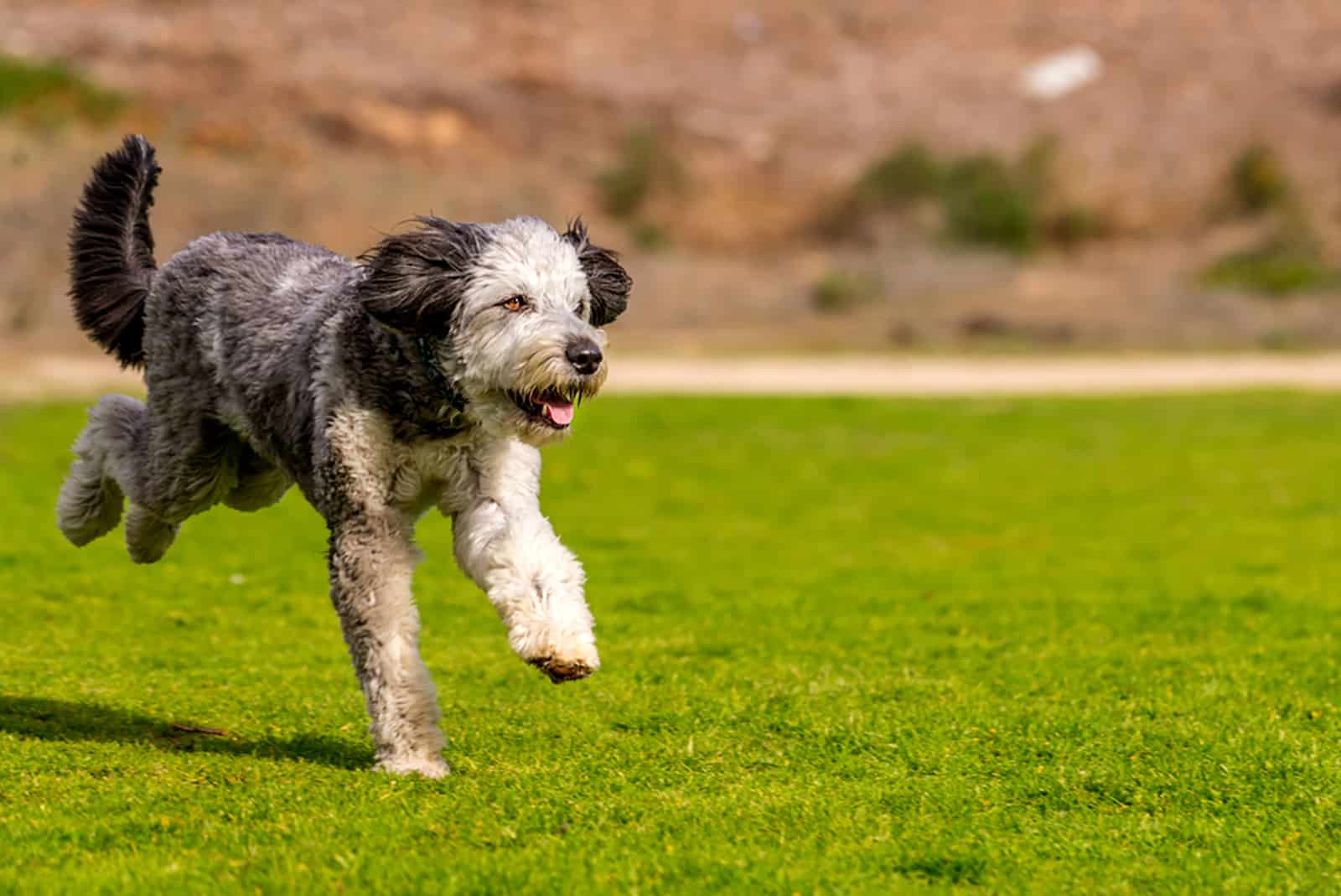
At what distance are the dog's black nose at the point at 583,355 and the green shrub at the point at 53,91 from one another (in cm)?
4382

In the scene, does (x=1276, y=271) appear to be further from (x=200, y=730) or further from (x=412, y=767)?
(x=412, y=767)

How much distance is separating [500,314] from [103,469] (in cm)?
272

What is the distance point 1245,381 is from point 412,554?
2756 centimetres

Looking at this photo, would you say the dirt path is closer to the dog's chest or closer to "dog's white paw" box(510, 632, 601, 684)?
the dog's chest

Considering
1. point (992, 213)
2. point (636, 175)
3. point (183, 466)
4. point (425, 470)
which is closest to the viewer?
point (425, 470)

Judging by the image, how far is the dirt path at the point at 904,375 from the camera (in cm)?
2802

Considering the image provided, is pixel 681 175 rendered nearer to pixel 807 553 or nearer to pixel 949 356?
pixel 949 356

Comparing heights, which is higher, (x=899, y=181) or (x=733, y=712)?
(x=899, y=181)

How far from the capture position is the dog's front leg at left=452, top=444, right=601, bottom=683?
632 cm

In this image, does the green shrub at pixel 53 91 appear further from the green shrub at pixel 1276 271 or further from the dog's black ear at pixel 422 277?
the dog's black ear at pixel 422 277

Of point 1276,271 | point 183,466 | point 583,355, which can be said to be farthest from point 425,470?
point 1276,271

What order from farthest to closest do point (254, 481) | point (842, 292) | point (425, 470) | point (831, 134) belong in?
point (831, 134)
point (842, 292)
point (254, 481)
point (425, 470)

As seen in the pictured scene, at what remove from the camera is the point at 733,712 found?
831 cm

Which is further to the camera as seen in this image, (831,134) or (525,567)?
(831,134)
